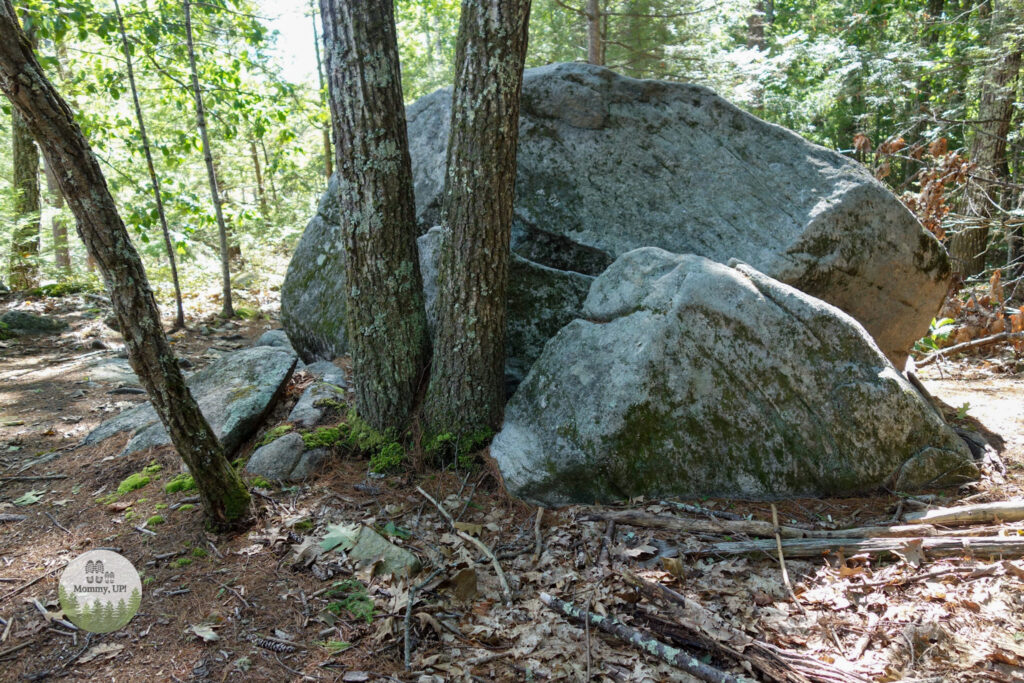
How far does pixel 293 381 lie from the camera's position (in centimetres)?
590

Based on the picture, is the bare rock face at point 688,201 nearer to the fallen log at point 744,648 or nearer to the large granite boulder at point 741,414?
the large granite boulder at point 741,414

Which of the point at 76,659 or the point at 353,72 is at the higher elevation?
the point at 353,72

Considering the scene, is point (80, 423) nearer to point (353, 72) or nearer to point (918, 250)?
point (353, 72)

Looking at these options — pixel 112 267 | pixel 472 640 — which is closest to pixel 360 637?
pixel 472 640

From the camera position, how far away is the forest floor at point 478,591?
295 cm

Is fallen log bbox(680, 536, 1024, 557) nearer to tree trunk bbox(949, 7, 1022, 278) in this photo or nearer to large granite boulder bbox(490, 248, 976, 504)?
large granite boulder bbox(490, 248, 976, 504)

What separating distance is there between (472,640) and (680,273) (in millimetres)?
2745

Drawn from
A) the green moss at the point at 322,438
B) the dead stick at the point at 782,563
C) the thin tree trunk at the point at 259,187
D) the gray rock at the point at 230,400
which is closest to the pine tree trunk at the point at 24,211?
the thin tree trunk at the point at 259,187

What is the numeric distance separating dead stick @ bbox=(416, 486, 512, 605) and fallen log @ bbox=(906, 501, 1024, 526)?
2.46m

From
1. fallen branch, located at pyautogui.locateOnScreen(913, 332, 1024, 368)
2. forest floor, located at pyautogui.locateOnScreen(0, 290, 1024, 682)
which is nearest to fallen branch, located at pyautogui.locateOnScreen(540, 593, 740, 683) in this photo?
forest floor, located at pyautogui.locateOnScreen(0, 290, 1024, 682)

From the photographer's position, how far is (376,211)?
176 inches

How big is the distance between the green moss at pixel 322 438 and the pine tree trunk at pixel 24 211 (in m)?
8.57

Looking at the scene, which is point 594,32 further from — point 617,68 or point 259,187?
point 259,187

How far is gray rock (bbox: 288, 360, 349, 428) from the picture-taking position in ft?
17.1
